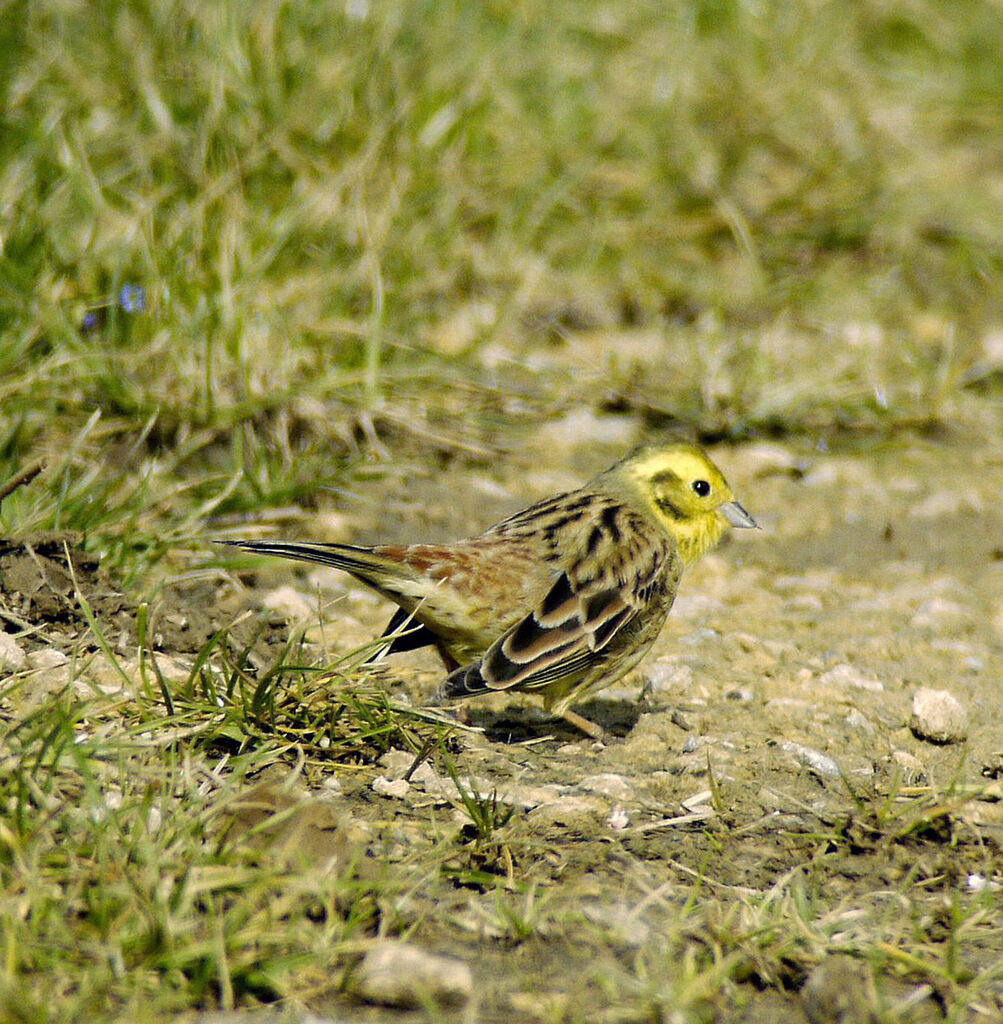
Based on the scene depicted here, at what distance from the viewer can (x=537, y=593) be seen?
13.2 ft

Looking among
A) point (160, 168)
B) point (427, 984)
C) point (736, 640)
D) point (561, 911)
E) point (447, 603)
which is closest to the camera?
point (427, 984)

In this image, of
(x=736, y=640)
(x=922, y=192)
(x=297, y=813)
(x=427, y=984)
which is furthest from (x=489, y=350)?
(x=427, y=984)

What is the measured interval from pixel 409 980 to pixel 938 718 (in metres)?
1.97

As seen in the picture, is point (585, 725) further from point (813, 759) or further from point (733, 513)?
point (733, 513)

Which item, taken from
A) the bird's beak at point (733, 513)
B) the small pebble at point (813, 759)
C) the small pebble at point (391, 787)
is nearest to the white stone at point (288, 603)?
the small pebble at point (391, 787)

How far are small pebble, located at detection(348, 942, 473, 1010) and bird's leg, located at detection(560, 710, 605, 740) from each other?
1.45 metres

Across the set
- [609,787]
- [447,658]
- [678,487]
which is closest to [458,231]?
[678,487]

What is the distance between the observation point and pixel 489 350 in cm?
614

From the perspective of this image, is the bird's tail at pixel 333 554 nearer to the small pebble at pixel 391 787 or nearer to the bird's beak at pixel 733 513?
the small pebble at pixel 391 787

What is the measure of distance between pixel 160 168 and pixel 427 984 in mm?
4116

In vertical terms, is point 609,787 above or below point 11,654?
below

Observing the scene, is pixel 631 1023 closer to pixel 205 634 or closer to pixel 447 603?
pixel 447 603

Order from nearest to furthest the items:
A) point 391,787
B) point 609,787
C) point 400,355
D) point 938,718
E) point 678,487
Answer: point 391,787, point 609,787, point 938,718, point 678,487, point 400,355

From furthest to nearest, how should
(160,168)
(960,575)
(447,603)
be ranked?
(160,168), (960,575), (447,603)
